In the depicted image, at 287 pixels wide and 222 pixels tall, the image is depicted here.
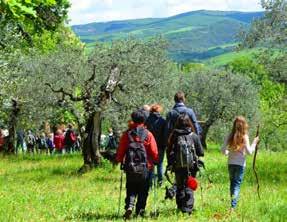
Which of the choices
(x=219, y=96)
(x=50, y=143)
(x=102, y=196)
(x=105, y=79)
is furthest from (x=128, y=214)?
(x=219, y=96)

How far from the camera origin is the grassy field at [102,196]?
1166 cm

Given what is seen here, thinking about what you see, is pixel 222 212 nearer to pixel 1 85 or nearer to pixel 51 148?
pixel 1 85

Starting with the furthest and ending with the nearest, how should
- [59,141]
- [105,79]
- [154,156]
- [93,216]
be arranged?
[59,141], [105,79], [93,216], [154,156]

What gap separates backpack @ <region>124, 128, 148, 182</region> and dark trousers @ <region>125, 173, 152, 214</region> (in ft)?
0.37

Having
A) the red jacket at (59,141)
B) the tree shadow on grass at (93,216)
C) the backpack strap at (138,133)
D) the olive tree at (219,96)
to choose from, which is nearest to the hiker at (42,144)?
the red jacket at (59,141)

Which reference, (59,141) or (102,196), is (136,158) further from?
(59,141)

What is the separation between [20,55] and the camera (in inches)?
1329

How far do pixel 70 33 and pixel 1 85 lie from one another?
31.0m

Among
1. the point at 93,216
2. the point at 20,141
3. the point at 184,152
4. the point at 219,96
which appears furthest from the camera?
the point at 219,96

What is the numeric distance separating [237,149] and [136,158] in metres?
2.10

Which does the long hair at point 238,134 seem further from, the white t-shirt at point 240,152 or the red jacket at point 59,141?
the red jacket at point 59,141

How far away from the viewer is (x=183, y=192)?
1171 centimetres

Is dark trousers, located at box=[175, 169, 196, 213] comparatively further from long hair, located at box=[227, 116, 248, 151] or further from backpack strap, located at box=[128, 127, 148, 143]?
long hair, located at box=[227, 116, 248, 151]

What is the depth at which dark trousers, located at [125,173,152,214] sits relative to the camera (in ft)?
37.4
